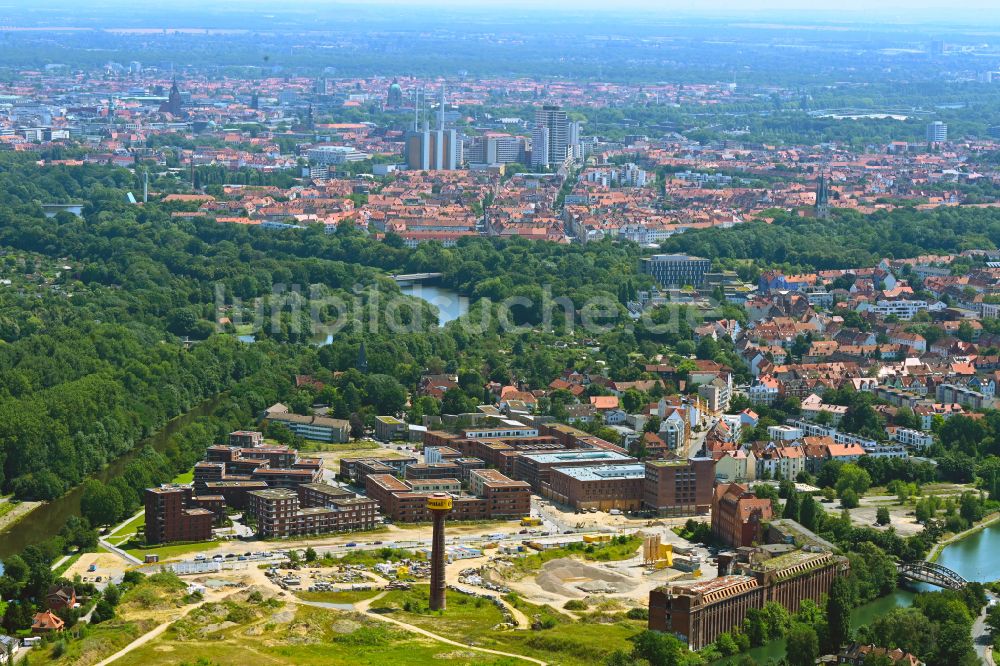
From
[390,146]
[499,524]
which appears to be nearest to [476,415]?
[499,524]

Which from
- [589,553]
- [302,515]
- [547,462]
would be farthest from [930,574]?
[302,515]

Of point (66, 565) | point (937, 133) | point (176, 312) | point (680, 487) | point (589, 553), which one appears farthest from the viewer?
point (937, 133)

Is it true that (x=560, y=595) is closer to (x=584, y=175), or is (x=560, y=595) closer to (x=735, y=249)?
(x=735, y=249)

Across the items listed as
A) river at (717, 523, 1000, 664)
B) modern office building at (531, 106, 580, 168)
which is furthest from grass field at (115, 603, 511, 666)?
modern office building at (531, 106, 580, 168)

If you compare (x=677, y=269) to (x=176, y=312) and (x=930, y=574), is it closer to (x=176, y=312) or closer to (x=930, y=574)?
(x=176, y=312)

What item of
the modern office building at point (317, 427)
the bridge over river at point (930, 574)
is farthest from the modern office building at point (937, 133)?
the bridge over river at point (930, 574)

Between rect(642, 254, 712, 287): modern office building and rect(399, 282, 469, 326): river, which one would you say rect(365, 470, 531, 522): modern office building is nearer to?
rect(399, 282, 469, 326): river
